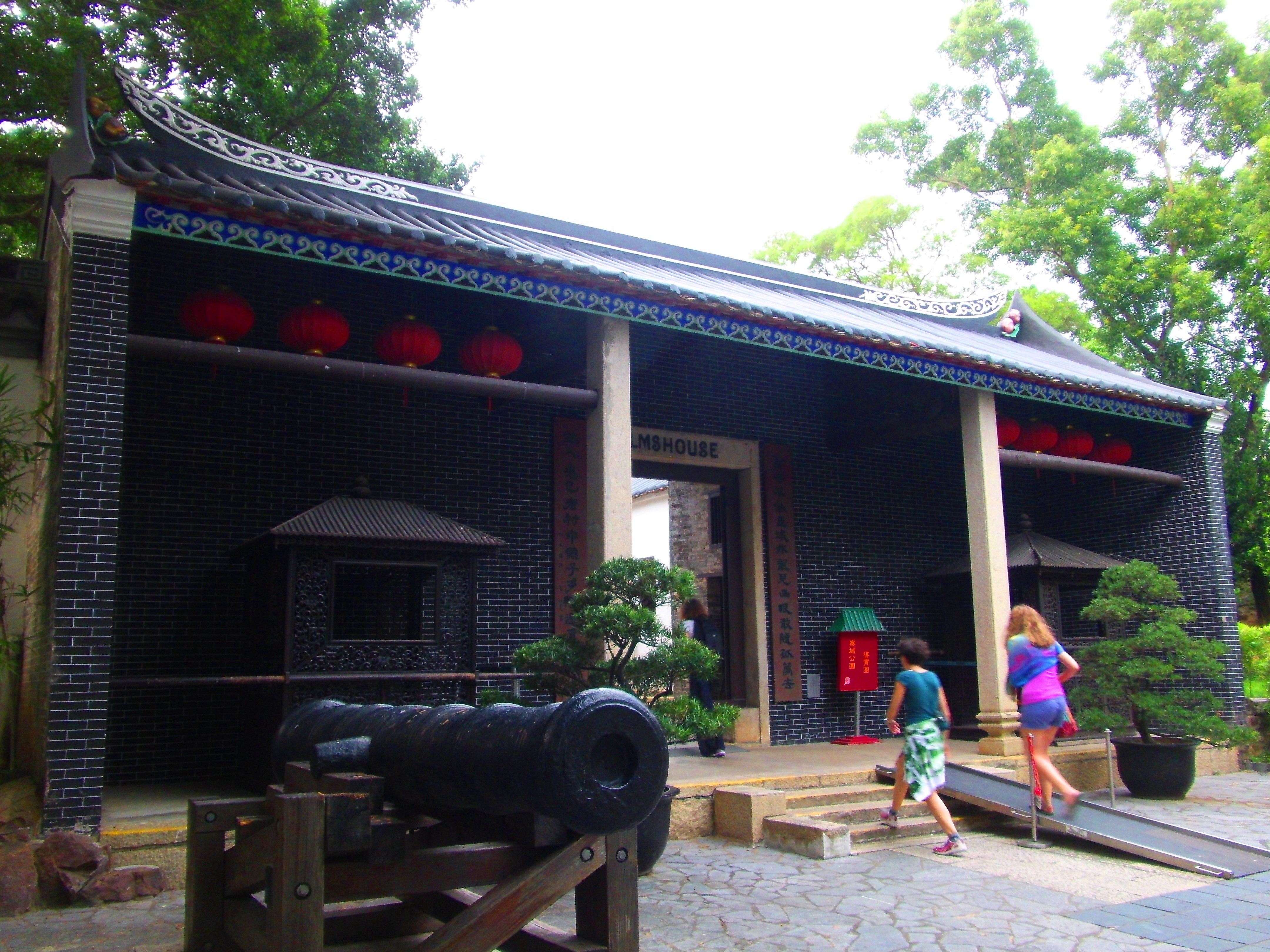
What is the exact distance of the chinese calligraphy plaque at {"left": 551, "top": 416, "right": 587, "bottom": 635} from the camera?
8.72 m

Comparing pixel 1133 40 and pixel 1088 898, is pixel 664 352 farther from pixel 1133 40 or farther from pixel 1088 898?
pixel 1133 40

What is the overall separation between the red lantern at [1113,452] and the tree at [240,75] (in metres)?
9.81

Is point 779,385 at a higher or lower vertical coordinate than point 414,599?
higher

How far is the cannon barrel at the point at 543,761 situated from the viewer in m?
2.63

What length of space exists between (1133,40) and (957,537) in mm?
11707

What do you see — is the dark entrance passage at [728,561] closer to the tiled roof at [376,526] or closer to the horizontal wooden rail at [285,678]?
the tiled roof at [376,526]

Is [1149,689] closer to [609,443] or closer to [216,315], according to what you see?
[609,443]

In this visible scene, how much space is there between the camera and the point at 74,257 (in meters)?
5.47

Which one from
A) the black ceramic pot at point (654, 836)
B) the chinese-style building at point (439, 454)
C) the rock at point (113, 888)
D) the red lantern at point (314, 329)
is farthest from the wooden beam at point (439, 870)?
the red lantern at point (314, 329)

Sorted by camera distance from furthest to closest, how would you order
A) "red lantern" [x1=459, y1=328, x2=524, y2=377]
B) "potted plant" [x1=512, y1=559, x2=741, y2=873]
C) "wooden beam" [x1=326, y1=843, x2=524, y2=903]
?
"red lantern" [x1=459, y1=328, x2=524, y2=377]
"potted plant" [x1=512, y1=559, x2=741, y2=873]
"wooden beam" [x1=326, y1=843, x2=524, y2=903]

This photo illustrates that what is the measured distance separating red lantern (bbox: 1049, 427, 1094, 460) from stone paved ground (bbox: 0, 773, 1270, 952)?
17.1ft

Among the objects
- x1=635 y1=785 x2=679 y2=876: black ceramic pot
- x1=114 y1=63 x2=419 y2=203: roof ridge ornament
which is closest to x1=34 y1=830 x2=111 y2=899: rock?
x1=635 y1=785 x2=679 y2=876: black ceramic pot

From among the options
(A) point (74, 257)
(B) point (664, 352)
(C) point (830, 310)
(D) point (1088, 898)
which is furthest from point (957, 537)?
(A) point (74, 257)

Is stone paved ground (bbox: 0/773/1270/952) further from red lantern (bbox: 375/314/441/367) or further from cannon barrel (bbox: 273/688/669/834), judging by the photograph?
red lantern (bbox: 375/314/441/367)
